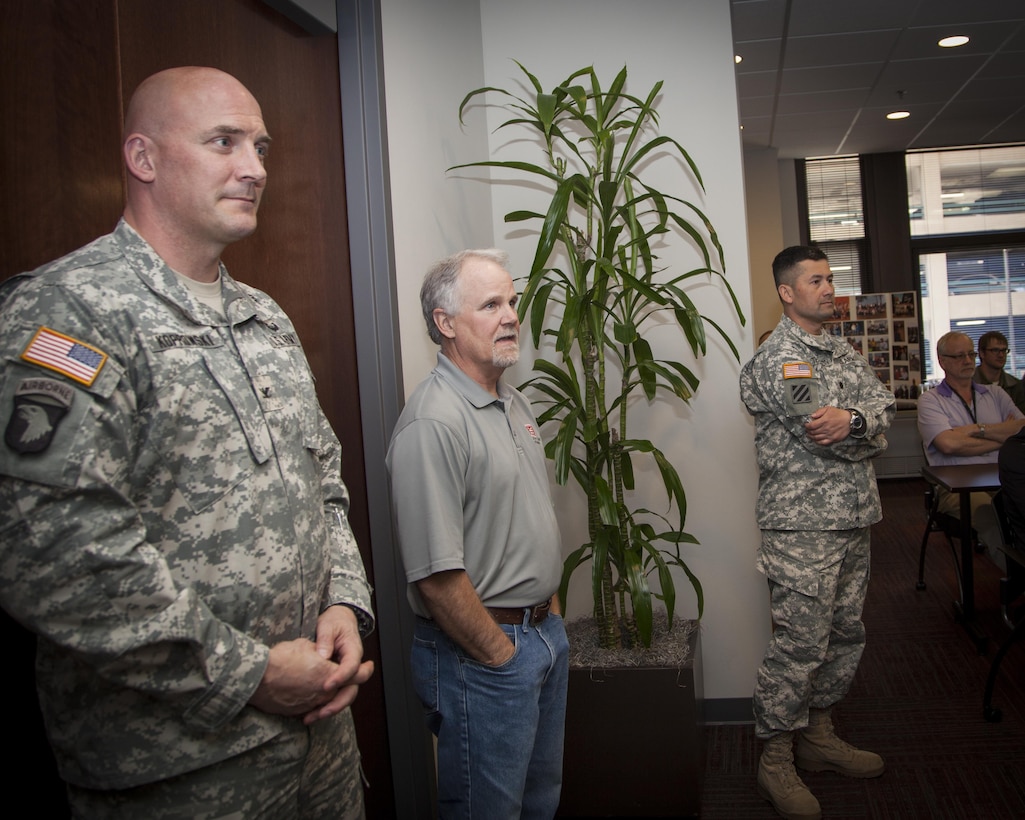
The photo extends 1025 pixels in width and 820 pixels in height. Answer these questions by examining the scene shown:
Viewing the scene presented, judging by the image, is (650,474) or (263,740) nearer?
(263,740)

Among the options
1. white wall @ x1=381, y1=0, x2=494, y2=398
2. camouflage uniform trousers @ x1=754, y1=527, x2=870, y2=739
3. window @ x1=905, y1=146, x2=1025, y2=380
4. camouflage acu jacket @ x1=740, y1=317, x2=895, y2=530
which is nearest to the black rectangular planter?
camouflage uniform trousers @ x1=754, y1=527, x2=870, y2=739

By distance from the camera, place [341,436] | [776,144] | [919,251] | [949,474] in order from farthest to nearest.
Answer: [919,251], [776,144], [949,474], [341,436]

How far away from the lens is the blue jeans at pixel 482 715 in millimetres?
1625

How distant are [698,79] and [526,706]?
7.74 feet

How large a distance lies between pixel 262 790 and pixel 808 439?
6.45ft

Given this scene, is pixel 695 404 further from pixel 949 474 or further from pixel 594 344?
pixel 949 474

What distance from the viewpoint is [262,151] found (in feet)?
4.07

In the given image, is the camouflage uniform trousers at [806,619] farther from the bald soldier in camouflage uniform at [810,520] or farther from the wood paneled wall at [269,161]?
the wood paneled wall at [269,161]

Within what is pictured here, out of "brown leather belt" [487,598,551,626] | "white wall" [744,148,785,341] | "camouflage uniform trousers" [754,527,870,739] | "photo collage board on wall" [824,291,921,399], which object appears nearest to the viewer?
"brown leather belt" [487,598,551,626]

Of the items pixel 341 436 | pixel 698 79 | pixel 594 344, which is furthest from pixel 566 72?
pixel 341 436

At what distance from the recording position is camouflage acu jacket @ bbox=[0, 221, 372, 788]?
895 mm

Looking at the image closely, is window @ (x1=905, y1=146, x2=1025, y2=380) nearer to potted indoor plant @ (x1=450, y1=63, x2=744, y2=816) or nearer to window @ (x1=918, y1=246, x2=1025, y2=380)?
window @ (x1=918, y1=246, x2=1025, y2=380)

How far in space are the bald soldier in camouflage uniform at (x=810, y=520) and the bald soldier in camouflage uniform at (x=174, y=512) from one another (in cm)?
168

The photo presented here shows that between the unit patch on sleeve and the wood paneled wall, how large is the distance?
12.2 inches
